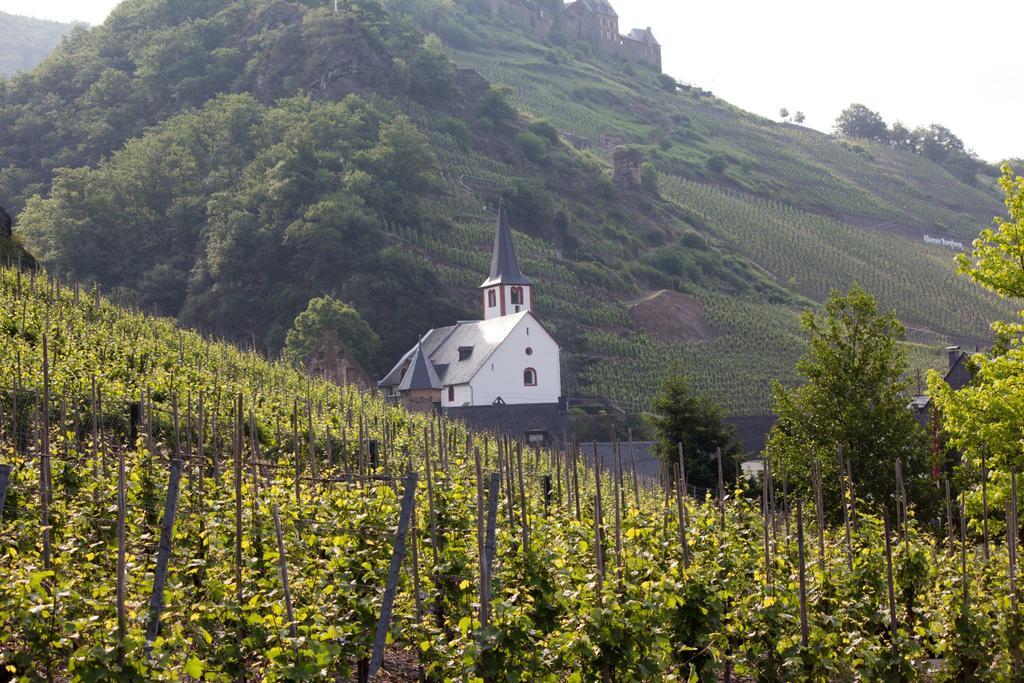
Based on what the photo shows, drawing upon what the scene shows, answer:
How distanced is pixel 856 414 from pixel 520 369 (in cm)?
4265

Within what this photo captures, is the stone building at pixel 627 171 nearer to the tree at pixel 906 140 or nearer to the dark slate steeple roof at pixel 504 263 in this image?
the dark slate steeple roof at pixel 504 263

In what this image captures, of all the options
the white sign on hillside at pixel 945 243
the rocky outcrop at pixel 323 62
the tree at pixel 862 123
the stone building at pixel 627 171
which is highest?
the tree at pixel 862 123

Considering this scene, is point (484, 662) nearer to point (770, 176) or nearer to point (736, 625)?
point (736, 625)

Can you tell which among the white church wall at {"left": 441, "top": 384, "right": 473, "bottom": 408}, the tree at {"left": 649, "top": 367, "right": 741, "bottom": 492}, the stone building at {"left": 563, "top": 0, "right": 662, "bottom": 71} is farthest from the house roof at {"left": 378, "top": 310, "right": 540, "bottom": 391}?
the stone building at {"left": 563, "top": 0, "right": 662, "bottom": 71}

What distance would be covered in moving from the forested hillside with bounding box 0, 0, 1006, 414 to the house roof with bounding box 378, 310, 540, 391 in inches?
131

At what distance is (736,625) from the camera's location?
32.9ft

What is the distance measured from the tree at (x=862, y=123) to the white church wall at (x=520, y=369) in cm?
12956

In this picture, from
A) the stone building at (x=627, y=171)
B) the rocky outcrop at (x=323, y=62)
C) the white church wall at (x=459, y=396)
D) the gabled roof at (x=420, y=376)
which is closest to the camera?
the white church wall at (x=459, y=396)

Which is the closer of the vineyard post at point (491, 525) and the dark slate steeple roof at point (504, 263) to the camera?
the vineyard post at point (491, 525)

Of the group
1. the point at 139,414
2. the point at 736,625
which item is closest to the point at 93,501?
the point at 736,625

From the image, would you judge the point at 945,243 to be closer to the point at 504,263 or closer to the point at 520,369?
the point at 504,263

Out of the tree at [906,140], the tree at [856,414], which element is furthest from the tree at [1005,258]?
the tree at [906,140]

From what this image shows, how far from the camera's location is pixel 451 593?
34.1ft

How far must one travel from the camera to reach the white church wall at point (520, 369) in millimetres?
64850
